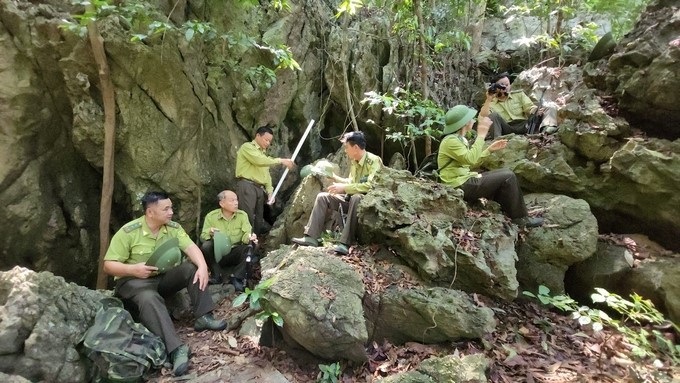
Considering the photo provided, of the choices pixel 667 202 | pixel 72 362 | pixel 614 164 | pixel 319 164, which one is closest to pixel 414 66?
pixel 319 164

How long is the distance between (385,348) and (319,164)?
14.8 ft

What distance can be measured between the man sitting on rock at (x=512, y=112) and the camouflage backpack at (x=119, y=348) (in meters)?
6.91

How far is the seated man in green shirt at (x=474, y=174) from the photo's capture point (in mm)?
5680

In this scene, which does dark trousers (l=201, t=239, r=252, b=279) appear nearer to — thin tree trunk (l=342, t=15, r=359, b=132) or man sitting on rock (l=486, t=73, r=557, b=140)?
thin tree trunk (l=342, t=15, r=359, b=132)

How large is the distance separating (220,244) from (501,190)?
458cm

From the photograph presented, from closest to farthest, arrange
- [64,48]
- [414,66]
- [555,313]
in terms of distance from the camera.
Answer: [555,313] → [64,48] → [414,66]

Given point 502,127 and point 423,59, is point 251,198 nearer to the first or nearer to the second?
point 423,59

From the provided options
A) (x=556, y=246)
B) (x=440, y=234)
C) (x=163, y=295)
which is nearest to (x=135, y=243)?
(x=163, y=295)

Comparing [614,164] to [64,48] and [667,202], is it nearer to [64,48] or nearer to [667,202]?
[667,202]

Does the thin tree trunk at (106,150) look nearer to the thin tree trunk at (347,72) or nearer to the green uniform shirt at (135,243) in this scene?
the green uniform shirt at (135,243)

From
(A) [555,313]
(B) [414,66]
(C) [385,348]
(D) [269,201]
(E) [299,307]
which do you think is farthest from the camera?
(B) [414,66]

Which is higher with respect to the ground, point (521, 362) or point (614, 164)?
point (614, 164)

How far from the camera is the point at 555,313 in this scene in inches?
Result: 203

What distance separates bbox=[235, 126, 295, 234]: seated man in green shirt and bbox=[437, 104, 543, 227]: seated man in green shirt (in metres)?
3.09
